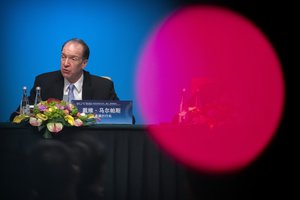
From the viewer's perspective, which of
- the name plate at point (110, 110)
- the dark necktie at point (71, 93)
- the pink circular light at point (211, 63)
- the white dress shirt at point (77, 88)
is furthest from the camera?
the pink circular light at point (211, 63)

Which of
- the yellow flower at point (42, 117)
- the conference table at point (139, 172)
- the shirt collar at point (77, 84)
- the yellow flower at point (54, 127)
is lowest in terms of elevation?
the conference table at point (139, 172)

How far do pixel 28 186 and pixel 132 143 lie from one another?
2.03 feet

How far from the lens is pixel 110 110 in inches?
111

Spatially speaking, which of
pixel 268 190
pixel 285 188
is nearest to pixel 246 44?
pixel 285 188

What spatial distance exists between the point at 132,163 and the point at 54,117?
0.51m

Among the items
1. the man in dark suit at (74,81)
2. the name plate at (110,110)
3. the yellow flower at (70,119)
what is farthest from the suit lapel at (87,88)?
the yellow flower at (70,119)

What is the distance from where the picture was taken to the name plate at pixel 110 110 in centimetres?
283

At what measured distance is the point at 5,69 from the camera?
14.8 feet

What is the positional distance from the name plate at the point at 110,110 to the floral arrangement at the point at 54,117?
0.06m

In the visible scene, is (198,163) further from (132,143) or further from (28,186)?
(28,186)

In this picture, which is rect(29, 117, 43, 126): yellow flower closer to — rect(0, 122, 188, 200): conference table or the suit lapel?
rect(0, 122, 188, 200): conference table

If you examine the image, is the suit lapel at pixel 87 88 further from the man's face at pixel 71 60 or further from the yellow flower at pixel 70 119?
the yellow flower at pixel 70 119

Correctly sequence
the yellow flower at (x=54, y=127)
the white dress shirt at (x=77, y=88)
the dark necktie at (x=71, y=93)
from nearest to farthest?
the yellow flower at (x=54, y=127)
the dark necktie at (x=71, y=93)
the white dress shirt at (x=77, y=88)

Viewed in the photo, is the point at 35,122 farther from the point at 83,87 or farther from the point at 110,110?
the point at 83,87
